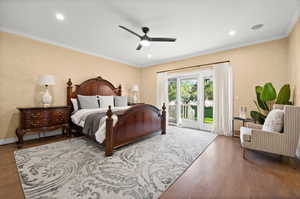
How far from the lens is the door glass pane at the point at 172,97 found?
516cm

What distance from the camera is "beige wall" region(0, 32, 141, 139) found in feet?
9.40

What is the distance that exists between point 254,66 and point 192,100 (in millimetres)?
2062

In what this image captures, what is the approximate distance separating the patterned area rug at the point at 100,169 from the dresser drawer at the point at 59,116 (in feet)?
2.04

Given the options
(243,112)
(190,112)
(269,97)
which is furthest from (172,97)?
(269,97)

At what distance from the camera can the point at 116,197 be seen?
133 cm

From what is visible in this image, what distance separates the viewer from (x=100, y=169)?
6.10ft

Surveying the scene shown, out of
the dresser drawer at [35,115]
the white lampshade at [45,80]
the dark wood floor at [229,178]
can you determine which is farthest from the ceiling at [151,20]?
the dark wood floor at [229,178]

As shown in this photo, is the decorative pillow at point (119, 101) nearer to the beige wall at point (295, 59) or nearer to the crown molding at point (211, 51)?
the crown molding at point (211, 51)

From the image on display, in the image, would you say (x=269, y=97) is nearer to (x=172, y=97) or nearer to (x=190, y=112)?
(x=190, y=112)

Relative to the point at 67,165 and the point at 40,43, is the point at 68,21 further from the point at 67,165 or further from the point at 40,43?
the point at 67,165

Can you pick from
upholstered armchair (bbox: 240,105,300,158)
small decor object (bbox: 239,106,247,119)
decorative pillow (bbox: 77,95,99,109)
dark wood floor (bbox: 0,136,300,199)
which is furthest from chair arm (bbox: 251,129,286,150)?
decorative pillow (bbox: 77,95,99,109)

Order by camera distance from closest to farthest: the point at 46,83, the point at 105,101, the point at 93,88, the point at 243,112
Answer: the point at 46,83 < the point at 243,112 < the point at 105,101 < the point at 93,88

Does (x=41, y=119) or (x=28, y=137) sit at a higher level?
(x=41, y=119)

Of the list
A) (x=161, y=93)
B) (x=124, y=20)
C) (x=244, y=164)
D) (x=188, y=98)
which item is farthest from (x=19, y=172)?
(x=188, y=98)
